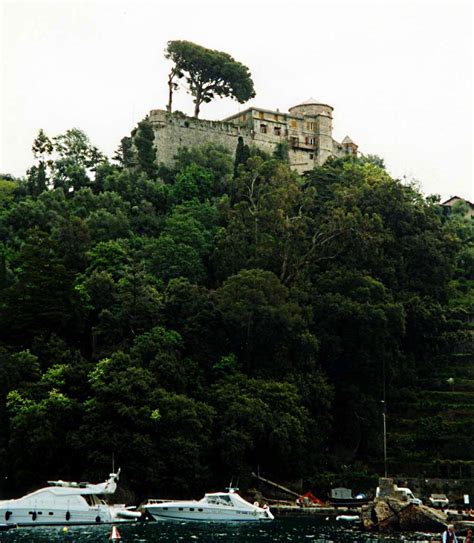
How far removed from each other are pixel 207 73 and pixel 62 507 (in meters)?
63.5

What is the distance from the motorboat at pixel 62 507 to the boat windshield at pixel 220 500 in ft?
17.6

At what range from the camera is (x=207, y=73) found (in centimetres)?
10469

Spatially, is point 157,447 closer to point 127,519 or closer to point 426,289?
point 127,519

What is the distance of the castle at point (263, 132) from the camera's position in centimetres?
10244

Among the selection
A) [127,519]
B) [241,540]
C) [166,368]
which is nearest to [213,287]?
[166,368]

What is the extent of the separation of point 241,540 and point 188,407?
16088mm

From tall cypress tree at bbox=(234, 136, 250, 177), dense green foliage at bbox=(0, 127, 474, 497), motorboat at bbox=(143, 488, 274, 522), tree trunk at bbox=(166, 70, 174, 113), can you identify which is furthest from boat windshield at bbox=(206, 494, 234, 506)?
tree trunk at bbox=(166, 70, 174, 113)

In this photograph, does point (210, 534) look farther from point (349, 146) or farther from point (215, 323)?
point (349, 146)

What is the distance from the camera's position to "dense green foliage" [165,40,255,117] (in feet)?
339

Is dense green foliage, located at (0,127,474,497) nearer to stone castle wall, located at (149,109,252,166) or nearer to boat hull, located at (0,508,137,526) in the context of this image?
boat hull, located at (0,508,137,526)

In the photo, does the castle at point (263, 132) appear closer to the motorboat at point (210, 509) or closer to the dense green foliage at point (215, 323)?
the dense green foliage at point (215, 323)

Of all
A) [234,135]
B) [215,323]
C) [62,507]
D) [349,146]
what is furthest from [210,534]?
[349,146]

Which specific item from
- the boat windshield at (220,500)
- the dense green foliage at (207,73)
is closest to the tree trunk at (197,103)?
the dense green foliage at (207,73)

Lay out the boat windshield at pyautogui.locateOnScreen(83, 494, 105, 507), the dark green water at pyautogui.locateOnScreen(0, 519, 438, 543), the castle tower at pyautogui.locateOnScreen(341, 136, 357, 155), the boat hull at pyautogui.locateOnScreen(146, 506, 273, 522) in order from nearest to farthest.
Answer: the dark green water at pyautogui.locateOnScreen(0, 519, 438, 543) < the boat windshield at pyautogui.locateOnScreen(83, 494, 105, 507) < the boat hull at pyautogui.locateOnScreen(146, 506, 273, 522) < the castle tower at pyautogui.locateOnScreen(341, 136, 357, 155)
